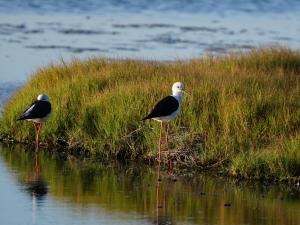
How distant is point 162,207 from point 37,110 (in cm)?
330

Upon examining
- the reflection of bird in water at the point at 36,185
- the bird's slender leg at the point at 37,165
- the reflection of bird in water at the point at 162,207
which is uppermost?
the bird's slender leg at the point at 37,165

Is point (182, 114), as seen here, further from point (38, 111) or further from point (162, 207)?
point (162, 207)

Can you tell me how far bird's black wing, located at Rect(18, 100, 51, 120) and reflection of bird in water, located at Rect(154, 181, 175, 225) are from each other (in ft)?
7.46

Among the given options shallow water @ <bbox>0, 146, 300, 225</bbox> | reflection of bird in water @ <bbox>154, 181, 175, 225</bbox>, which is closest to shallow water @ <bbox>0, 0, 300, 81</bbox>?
shallow water @ <bbox>0, 146, 300, 225</bbox>

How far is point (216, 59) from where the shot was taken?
16328mm

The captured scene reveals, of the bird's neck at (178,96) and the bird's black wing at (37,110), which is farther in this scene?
the bird's black wing at (37,110)

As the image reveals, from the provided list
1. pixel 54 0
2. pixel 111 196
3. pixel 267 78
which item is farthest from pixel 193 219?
pixel 54 0

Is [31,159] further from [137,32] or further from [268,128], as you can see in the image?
[137,32]

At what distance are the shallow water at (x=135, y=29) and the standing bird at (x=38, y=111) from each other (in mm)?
5590

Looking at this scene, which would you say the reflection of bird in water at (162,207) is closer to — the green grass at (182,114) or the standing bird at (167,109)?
the standing bird at (167,109)

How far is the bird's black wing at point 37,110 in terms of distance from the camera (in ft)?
42.8

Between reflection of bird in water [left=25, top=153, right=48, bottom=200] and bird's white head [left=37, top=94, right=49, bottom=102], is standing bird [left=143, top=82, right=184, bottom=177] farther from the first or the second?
bird's white head [left=37, top=94, right=49, bottom=102]

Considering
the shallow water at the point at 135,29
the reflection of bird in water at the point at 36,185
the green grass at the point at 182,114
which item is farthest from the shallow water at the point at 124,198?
the shallow water at the point at 135,29

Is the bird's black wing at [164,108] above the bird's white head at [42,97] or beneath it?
beneath
